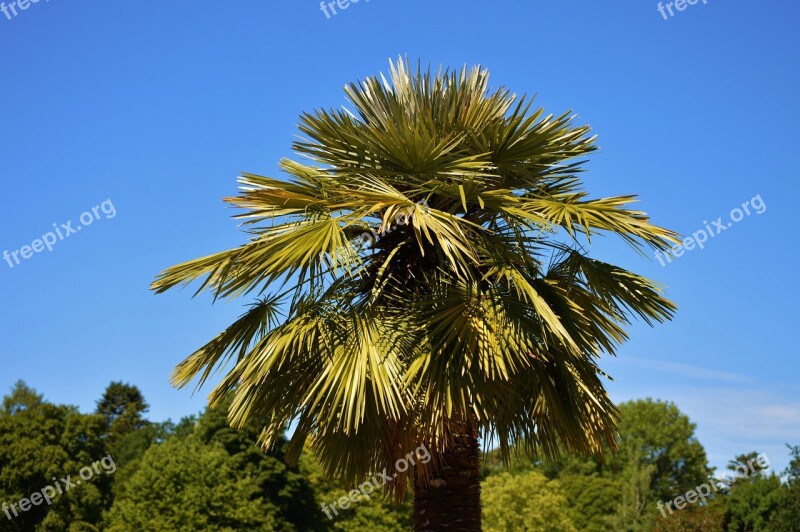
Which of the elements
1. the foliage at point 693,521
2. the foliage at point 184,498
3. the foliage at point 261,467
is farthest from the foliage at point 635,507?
the foliage at point 184,498

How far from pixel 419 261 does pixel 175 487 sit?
34936 millimetres

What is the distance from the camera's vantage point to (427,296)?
365 inches

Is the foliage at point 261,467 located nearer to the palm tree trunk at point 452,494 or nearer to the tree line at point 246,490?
the tree line at point 246,490

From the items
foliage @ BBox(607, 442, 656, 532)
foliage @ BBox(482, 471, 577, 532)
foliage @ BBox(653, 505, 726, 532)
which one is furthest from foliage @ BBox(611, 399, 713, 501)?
foliage @ BBox(482, 471, 577, 532)

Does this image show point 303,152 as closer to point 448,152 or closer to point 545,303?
point 448,152

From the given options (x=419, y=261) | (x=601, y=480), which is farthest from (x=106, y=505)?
(x=419, y=261)

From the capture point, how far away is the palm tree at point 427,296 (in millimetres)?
8703

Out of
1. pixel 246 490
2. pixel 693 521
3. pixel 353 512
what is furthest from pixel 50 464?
pixel 693 521

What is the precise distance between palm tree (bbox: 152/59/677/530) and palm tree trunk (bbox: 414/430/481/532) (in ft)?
0.05

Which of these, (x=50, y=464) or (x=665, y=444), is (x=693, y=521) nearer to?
(x=665, y=444)

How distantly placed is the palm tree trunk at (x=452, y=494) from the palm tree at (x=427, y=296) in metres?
0.02

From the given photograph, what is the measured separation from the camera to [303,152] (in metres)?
10.2

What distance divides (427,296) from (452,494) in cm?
212

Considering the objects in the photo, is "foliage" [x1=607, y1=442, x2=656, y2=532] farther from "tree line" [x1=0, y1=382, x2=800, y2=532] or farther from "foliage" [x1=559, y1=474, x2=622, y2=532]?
"foliage" [x1=559, y1=474, x2=622, y2=532]
